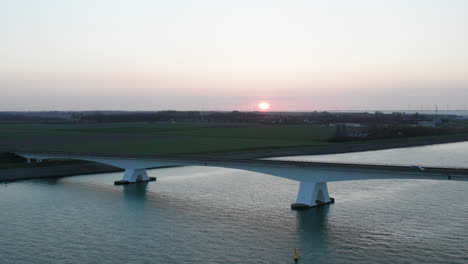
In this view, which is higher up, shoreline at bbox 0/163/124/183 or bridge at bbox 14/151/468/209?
bridge at bbox 14/151/468/209

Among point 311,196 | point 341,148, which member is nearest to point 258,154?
point 341,148

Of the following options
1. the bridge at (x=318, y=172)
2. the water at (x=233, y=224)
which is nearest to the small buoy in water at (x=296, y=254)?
the water at (x=233, y=224)

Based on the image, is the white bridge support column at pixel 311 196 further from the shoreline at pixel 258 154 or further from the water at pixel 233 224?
the shoreline at pixel 258 154

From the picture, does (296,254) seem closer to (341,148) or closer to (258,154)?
(258,154)

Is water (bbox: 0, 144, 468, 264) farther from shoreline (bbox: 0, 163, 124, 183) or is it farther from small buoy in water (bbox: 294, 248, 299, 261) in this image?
shoreline (bbox: 0, 163, 124, 183)

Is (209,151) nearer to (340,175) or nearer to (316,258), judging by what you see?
(340,175)

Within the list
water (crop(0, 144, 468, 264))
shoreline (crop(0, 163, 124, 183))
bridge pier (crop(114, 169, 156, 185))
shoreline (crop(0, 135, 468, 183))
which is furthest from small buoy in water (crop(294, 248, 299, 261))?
shoreline (crop(0, 135, 468, 183))
